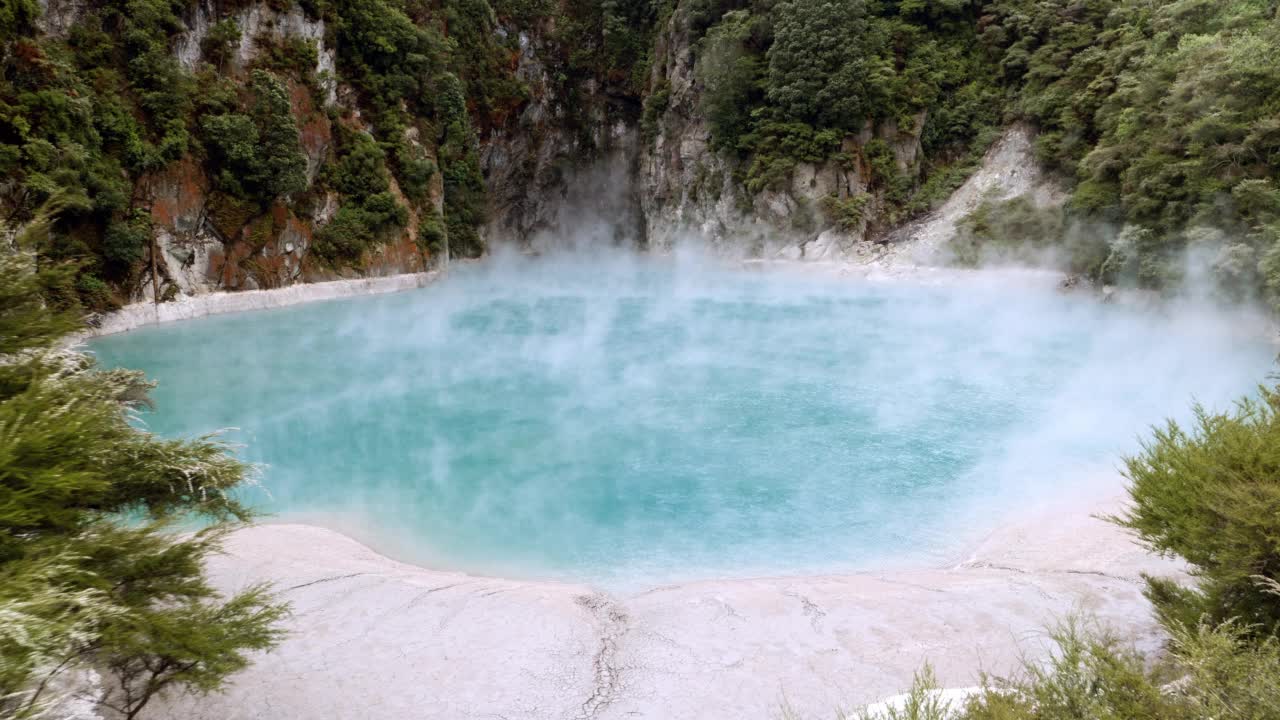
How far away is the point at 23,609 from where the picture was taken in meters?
2.87

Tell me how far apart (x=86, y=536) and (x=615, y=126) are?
47.1m

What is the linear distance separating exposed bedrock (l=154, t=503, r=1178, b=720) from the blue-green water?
1.45m

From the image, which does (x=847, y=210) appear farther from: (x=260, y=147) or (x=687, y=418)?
(x=260, y=147)

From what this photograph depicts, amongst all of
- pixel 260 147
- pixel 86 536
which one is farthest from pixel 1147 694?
pixel 260 147

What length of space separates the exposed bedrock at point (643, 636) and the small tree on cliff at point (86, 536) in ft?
3.96

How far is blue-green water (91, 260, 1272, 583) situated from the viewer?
954 cm

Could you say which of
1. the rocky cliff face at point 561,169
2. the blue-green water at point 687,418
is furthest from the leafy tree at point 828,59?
the rocky cliff face at point 561,169

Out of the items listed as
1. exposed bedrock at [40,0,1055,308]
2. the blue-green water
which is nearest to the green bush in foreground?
the blue-green water

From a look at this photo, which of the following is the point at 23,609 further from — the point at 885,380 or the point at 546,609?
the point at 885,380

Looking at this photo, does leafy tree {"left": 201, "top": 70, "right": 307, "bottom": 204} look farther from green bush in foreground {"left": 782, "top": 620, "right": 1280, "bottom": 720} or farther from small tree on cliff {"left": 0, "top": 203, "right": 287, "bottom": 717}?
green bush in foreground {"left": 782, "top": 620, "right": 1280, "bottom": 720}

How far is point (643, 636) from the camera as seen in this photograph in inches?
246

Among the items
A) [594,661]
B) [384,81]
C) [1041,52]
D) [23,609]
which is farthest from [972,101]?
[23,609]

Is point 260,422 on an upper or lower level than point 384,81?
lower

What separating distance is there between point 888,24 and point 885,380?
2596cm
